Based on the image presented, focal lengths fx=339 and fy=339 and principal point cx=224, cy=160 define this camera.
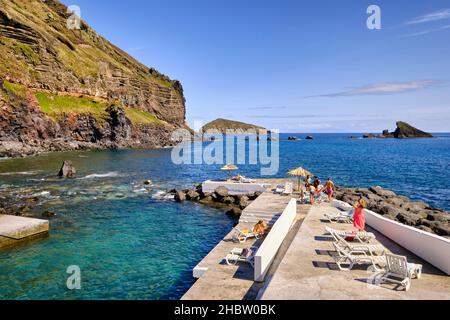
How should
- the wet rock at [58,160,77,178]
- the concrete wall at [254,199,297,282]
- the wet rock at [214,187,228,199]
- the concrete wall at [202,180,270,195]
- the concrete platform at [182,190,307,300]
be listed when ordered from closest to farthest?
the concrete platform at [182,190,307,300], the concrete wall at [254,199,297,282], the wet rock at [214,187,228,199], the concrete wall at [202,180,270,195], the wet rock at [58,160,77,178]

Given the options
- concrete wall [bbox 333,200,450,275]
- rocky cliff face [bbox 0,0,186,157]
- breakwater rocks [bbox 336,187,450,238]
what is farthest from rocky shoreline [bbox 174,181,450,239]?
rocky cliff face [bbox 0,0,186,157]

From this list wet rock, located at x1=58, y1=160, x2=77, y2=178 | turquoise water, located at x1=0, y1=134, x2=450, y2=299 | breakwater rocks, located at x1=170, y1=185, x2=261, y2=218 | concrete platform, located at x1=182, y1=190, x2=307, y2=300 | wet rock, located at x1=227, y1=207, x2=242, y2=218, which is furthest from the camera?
wet rock, located at x1=58, y1=160, x2=77, y2=178

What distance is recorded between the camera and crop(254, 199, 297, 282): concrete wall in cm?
1243

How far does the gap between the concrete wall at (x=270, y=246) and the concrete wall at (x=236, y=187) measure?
14.5 m

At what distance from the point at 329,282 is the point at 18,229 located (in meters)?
19.5

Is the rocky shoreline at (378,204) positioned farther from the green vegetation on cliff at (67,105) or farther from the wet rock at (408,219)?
the green vegetation on cliff at (67,105)

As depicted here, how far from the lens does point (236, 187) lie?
34.6 metres

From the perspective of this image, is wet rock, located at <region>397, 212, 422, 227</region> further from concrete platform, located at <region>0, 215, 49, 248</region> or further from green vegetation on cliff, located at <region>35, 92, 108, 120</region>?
green vegetation on cliff, located at <region>35, 92, 108, 120</region>

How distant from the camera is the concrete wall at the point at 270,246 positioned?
1243cm

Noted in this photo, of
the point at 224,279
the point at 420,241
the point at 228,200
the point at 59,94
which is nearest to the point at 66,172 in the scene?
the point at 228,200

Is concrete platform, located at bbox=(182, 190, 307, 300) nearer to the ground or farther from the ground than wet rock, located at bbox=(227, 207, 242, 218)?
farther from the ground

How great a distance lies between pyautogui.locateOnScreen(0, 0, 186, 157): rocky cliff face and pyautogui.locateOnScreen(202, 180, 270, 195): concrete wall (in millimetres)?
59890

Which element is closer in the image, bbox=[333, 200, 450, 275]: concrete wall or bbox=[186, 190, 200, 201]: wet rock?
bbox=[333, 200, 450, 275]: concrete wall
